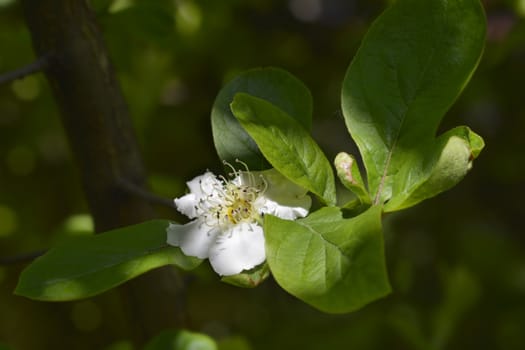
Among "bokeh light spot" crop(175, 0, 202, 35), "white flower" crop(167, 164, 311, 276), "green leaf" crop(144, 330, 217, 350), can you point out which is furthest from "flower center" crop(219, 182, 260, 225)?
"bokeh light spot" crop(175, 0, 202, 35)

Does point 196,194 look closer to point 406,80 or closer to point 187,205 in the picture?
point 187,205

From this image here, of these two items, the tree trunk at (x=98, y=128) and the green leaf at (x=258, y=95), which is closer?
the green leaf at (x=258, y=95)

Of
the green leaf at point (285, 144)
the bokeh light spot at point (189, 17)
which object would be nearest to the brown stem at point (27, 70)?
the green leaf at point (285, 144)

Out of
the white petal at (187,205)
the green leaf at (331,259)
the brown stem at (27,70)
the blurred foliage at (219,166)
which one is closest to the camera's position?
the green leaf at (331,259)

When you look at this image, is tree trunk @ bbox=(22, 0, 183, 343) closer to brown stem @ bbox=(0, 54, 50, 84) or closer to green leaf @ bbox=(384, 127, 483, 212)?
brown stem @ bbox=(0, 54, 50, 84)

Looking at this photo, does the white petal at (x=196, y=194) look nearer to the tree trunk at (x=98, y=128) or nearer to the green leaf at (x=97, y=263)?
the green leaf at (x=97, y=263)

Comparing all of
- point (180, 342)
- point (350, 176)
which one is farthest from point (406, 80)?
point (180, 342)

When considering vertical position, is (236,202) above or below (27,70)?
below
